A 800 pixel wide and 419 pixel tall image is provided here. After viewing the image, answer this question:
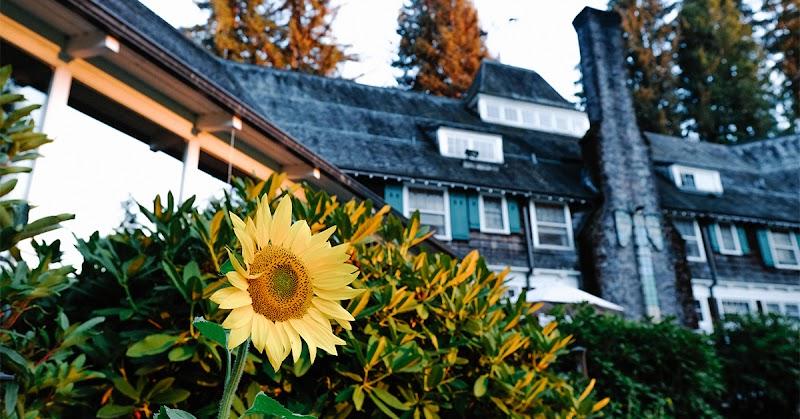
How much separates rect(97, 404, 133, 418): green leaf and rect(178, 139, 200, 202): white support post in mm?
4452

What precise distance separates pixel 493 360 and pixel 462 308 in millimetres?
245

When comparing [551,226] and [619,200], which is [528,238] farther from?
[619,200]

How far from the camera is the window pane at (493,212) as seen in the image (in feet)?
50.8

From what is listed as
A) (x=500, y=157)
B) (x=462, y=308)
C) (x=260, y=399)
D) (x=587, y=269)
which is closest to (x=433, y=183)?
(x=500, y=157)

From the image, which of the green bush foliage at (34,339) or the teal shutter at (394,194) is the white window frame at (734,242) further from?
the green bush foliage at (34,339)

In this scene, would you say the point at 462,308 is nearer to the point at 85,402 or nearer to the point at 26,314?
the point at 85,402

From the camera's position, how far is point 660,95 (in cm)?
2889

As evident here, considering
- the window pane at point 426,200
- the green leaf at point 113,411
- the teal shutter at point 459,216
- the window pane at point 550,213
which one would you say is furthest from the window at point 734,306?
the green leaf at point 113,411

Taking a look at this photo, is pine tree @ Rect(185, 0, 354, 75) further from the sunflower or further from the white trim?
the sunflower

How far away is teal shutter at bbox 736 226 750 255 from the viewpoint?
59.8ft

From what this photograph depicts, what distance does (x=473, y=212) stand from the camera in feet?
49.8

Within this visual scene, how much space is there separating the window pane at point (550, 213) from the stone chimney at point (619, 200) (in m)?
0.91

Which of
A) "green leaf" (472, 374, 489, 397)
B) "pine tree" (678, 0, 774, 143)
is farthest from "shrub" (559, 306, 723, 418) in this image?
"pine tree" (678, 0, 774, 143)

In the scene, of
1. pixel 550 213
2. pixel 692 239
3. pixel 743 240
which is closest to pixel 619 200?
pixel 550 213
